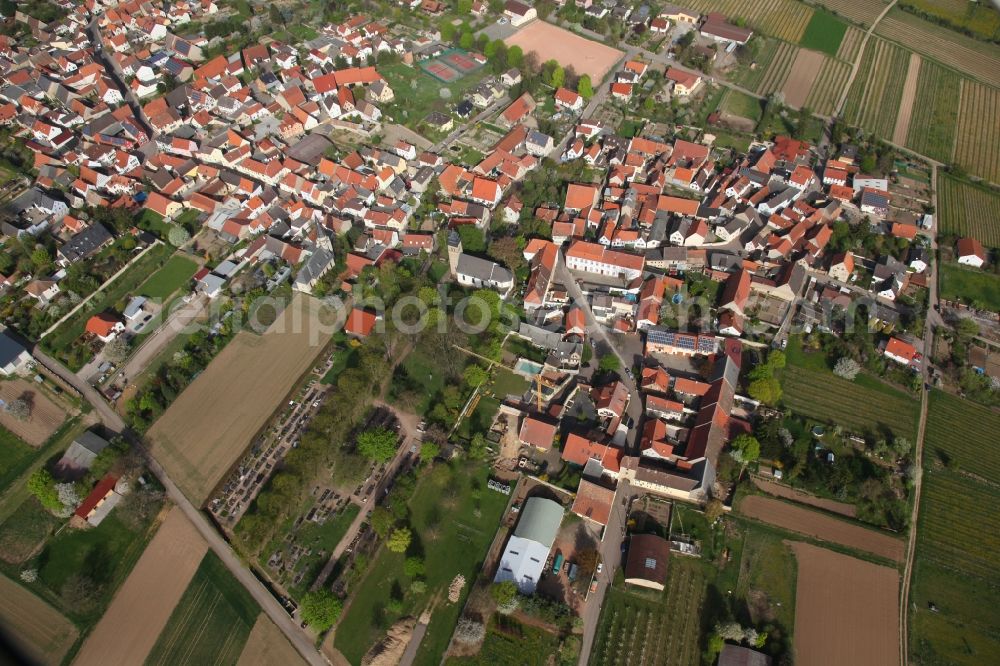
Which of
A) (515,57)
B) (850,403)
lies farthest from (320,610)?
(515,57)

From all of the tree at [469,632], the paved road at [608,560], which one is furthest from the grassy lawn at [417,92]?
the tree at [469,632]

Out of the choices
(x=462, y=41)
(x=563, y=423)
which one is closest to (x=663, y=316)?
(x=563, y=423)

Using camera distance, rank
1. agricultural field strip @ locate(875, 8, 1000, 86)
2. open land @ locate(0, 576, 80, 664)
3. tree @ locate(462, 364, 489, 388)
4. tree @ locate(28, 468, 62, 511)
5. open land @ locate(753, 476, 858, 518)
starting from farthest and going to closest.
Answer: agricultural field strip @ locate(875, 8, 1000, 86)
tree @ locate(462, 364, 489, 388)
tree @ locate(28, 468, 62, 511)
open land @ locate(753, 476, 858, 518)
open land @ locate(0, 576, 80, 664)

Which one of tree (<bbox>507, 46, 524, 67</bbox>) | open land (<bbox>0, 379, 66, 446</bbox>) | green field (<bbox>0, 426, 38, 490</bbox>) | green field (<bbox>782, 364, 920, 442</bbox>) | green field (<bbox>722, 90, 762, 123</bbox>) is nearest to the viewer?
green field (<bbox>0, 426, 38, 490</bbox>)

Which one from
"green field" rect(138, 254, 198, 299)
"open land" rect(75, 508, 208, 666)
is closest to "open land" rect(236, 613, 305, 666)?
"open land" rect(75, 508, 208, 666)

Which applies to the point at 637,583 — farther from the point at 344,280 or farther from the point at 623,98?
the point at 623,98

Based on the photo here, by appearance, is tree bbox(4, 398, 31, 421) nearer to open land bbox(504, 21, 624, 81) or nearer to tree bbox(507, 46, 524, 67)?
tree bbox(507, 46, 524, 67)

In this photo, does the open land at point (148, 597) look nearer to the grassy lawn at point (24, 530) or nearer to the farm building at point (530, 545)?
the grassy lawn at point (24, 530)
